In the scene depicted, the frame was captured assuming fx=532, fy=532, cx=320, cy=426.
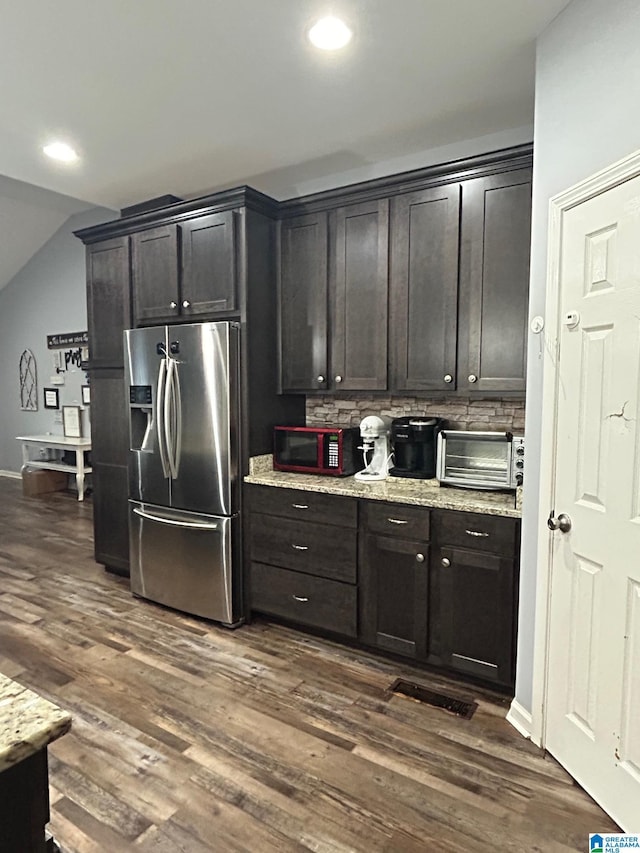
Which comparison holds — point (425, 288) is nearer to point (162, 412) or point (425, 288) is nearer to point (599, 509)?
point (599, 509)

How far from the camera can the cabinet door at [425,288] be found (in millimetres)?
2766

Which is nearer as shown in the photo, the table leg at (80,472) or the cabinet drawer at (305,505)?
the cabinet drawer at (305,505)

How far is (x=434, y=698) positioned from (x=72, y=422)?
238 inches

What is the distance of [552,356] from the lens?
6.66 ft

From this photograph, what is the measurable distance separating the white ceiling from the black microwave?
170 cm

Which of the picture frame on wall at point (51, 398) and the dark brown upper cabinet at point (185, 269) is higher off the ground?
the dark brown upper cabinet at point (185, 269)

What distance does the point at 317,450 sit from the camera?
3166mm

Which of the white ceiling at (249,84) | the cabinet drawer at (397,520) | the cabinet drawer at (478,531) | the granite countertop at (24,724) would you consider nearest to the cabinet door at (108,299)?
the white ceiling at (249,84)

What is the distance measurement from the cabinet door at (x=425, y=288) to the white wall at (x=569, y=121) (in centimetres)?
65

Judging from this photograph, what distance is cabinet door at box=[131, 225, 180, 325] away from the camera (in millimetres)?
3404

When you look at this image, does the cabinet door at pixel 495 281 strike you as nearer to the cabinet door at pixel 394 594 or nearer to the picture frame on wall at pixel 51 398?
the cabinet door at pixel 394 594

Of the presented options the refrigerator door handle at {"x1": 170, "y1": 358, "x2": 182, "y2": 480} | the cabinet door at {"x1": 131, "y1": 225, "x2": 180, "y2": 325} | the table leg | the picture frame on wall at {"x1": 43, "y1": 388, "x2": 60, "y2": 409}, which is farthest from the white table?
the refrigerator door handle at {"x1": 170, "y1": 358, "x2": 182, "y2": 480}

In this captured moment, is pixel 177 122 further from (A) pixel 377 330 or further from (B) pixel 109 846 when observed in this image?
(B) pixel 109 846

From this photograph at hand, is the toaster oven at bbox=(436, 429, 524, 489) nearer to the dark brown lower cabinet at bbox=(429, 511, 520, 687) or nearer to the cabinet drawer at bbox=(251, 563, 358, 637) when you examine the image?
the dark brown lower cabinet at bbox=(429, 511, 520, 687)
